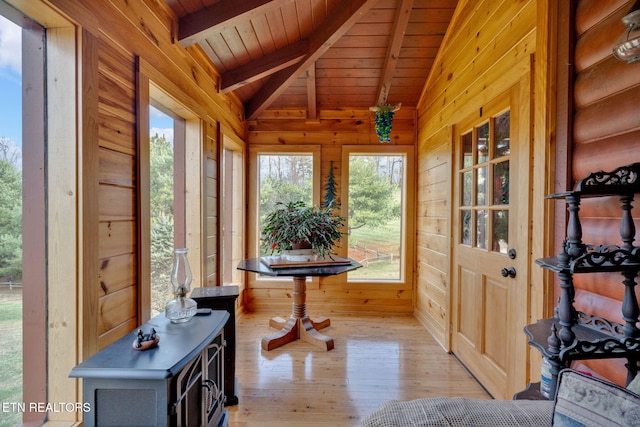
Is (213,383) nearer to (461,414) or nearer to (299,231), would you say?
(461,414)

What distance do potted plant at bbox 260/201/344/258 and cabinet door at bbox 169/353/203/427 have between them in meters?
1.39

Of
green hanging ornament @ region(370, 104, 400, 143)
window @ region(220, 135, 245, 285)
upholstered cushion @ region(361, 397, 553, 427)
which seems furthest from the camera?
window @ region(220, 135, 245, 285)

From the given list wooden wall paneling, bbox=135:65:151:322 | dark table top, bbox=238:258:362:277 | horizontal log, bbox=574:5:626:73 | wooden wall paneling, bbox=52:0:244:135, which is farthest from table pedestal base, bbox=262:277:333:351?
horizontal log, bbox=574:5:626:73

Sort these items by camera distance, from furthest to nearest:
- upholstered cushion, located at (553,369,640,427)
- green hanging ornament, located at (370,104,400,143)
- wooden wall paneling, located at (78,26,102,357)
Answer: green hanging ornament, located at (370,104,400,143) < wooden wall paneling, located at (78,26,102,357) < upholstered cushion, located at (553,369,640,427)

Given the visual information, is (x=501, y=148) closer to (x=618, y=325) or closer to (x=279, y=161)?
(x=618, y=325)

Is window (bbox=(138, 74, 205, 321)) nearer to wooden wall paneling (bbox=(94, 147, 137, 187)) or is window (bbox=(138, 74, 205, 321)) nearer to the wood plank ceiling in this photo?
wooden wall paneling (bbox=(94, 147, 137, 187))

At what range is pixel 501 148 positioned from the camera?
194cm

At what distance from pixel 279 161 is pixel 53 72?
2506 mm

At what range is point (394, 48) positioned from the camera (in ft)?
8.56

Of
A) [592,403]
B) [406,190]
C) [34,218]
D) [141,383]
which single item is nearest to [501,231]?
[592,403]

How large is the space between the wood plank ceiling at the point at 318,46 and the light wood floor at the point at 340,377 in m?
2.32

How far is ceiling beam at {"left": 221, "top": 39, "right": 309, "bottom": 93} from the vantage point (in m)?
2.48

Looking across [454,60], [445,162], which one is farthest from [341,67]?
[445,162]

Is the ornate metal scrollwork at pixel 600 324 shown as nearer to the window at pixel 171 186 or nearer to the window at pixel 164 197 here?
the window at pixel 171 186
